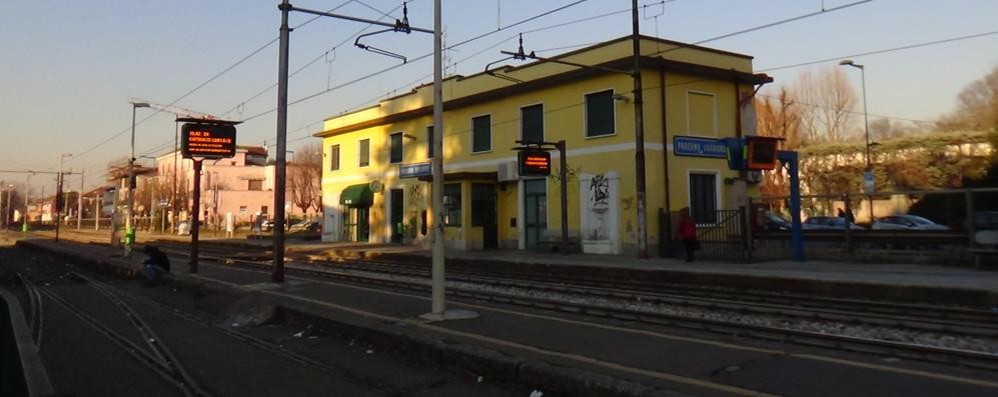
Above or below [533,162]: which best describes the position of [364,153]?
above

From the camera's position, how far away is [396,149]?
121 ft

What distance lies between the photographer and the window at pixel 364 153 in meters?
39.0

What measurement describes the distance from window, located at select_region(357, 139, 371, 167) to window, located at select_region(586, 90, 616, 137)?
16919 mm

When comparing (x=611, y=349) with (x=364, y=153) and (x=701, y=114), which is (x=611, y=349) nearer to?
(x=701, y=114)

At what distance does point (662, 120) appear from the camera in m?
24.6

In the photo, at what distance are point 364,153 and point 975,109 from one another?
45.4 metres

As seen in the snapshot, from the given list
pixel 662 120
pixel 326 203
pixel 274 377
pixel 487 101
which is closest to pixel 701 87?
pixel 662 120

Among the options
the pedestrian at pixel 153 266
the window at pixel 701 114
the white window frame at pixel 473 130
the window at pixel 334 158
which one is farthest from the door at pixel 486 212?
the window at pixel 334 158

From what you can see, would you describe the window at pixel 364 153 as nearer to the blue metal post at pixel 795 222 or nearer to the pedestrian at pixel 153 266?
the pedestrian at pixel 153 266

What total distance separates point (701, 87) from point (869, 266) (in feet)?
34.5

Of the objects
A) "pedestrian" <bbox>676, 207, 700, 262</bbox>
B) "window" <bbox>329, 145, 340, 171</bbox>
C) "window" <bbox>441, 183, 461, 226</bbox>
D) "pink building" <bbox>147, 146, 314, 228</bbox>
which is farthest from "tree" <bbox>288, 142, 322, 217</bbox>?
"pedestrian" <bbox>676, 207, 700, 262</bbox>

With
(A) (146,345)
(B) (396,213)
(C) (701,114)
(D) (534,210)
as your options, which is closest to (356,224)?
(B) (396,213)

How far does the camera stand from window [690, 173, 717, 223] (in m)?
25.5

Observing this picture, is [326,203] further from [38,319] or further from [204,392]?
[204,392]
